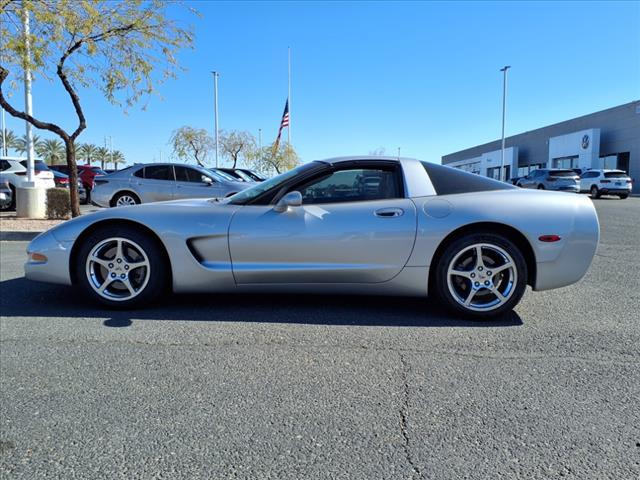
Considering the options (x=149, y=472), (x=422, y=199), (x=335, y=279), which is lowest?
(x=149, y=472)

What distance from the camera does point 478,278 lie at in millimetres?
3746

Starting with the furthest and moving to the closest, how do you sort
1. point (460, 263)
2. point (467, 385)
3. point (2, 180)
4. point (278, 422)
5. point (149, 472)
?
1. point (2, 180)
2. point (460, 263)
3. point (467, 385)
4. point (278, 422)
5. point (149, 472)

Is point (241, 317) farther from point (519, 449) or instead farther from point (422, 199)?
point (519, 449)

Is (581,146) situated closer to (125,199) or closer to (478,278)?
(125,199)

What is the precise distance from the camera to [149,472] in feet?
6.13

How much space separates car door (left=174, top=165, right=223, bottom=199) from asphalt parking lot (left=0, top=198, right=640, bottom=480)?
7.40 meters

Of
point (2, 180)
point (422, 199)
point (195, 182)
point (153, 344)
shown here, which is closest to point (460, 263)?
point (422, 199)

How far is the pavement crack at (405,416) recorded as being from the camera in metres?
1.90

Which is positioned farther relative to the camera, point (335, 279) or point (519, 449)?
point (335, 279)

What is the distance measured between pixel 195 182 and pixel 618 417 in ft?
34.3

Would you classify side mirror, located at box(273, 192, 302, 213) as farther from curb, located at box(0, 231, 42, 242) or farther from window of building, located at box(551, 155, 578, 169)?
window of building, located at box(551, 155, 578, 169)

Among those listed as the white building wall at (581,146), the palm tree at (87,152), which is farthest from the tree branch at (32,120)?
the palm tree at (87,152)

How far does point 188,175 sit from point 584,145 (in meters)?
39.5

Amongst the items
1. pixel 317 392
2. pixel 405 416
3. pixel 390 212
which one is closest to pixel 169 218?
pixel 390 212
